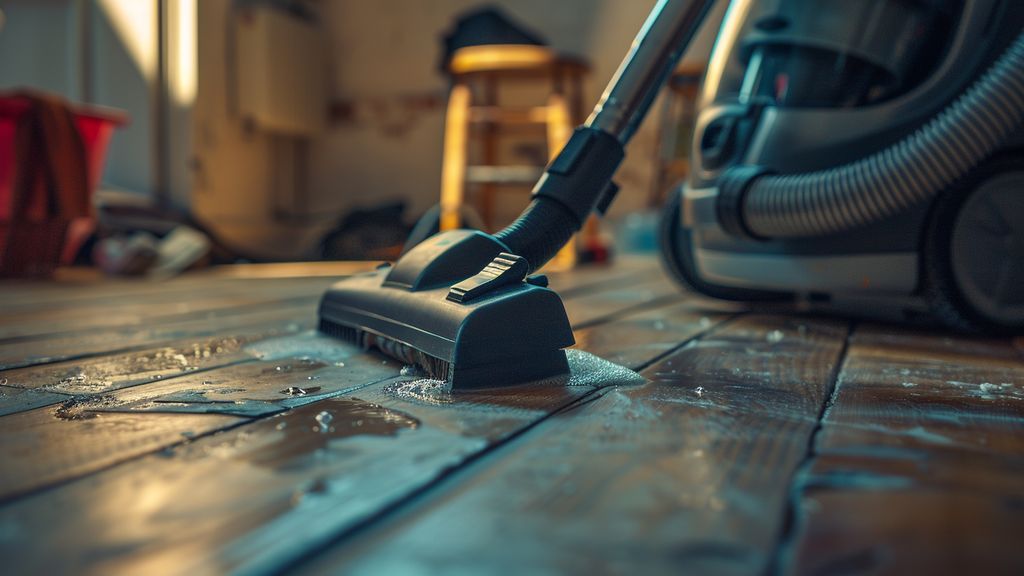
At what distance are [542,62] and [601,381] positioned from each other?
2.00 m

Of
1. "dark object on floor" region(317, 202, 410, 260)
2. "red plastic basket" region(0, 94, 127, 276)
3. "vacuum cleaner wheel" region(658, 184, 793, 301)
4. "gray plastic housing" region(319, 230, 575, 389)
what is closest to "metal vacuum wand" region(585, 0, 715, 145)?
"gray plastic housing" region(319, 230, 575, 389)

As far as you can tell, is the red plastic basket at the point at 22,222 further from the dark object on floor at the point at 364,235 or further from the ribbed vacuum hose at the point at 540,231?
the ribbed vacuum hose at the point at 540,231

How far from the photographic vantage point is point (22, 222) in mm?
1869

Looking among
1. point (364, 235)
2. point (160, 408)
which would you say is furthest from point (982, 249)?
point (364, 235)

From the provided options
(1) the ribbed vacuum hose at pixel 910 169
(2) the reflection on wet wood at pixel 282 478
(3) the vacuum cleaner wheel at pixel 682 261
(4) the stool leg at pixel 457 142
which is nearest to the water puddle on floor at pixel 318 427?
(2) the reflection on wet wood at pixel 282 478

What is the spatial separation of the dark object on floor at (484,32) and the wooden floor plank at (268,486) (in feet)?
9.34

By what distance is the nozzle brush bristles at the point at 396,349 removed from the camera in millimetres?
660

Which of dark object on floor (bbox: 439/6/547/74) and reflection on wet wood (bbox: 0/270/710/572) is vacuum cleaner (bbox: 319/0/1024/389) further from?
dark object on floor (bbox: 439/6/547/74)

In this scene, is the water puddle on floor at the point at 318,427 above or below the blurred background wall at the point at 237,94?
below

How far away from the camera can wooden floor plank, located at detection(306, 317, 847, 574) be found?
319 millimetres

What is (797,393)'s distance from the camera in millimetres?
645

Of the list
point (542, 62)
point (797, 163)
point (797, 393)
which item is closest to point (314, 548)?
point (797, 393)

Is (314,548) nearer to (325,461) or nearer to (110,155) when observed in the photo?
(325,461)

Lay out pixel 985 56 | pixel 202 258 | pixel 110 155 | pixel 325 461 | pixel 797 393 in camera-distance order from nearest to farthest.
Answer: pixel 325 461
pixel 797 393
pixel 985 56
pixel 202 258
pixel 110 155
